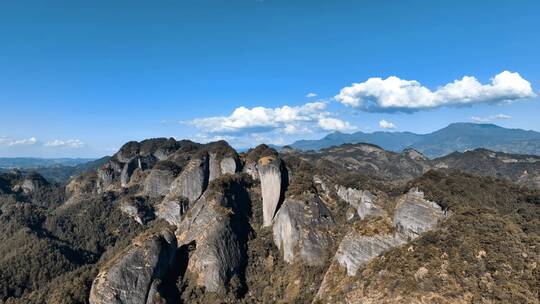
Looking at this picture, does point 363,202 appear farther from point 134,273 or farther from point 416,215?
point 134,273

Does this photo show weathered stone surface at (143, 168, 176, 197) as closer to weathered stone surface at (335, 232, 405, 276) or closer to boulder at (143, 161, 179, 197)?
boulder at (143, 161, 179, 197)

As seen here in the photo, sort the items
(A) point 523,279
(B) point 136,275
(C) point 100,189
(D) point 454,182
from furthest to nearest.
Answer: (C) point 100,189 < (D) point 454,182 < (B) point 136,275 < (A) point 523,279

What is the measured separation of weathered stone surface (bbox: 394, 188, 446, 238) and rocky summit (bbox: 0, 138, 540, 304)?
0.70 ft

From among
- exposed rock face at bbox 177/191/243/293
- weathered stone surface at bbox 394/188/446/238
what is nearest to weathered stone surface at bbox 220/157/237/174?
exposed rock face at bbox 177/191/243/293

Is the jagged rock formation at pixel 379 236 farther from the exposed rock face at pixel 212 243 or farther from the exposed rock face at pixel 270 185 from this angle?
the exposed rock face at pixel 270 185

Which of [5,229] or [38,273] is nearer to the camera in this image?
[38,273]

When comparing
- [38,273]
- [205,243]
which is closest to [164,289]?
[205,243]

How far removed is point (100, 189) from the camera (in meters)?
182

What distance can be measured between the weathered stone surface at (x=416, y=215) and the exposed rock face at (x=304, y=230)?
68.2 feet

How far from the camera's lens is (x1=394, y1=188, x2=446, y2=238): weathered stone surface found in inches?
2469

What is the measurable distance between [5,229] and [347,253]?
135m

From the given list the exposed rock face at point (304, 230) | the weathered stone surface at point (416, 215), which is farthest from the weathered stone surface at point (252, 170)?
the weathered stone surface at point (416, 215)

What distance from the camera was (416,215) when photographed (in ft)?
210

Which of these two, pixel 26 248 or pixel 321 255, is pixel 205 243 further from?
pixel 26 248
